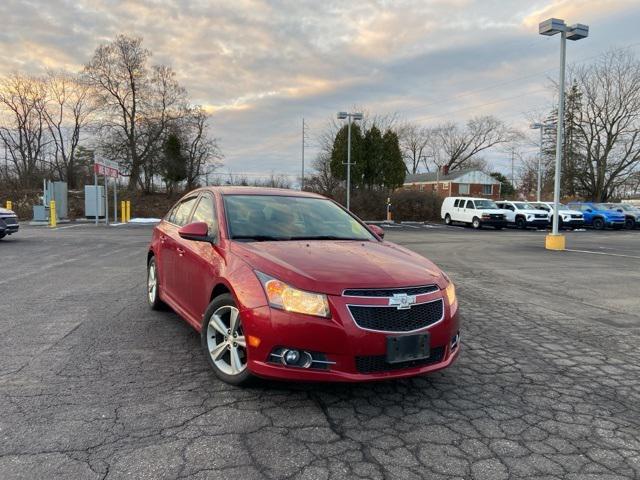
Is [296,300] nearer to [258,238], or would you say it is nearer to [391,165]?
[258,238]

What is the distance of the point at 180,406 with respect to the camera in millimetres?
3275

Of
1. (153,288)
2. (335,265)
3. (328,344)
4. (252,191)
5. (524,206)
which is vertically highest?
(524,206)

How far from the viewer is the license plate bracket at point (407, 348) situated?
3117 millimetres

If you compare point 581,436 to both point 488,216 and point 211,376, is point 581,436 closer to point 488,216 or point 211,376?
point 211,376

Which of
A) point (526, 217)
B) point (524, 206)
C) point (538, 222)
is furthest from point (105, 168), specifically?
point (538, 222)

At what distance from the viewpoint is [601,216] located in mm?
31984

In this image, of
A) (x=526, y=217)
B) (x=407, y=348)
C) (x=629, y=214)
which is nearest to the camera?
(x=407, y=348)

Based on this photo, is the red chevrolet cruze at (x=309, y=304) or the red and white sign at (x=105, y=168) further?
the red and white sign at (x=105, y=168)

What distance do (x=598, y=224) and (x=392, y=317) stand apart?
1354 inches

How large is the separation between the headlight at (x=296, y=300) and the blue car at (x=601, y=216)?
34206 millimetres

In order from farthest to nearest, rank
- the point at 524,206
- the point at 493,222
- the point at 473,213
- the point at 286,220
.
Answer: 1. the point at 524,206
2. the point at 473,213
3. the point at 493,222
4. the point at 286,220

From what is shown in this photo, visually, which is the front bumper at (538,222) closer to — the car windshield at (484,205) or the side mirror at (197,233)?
the car windshield at (484,205)

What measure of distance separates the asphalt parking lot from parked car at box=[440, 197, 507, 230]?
24722 millimetres

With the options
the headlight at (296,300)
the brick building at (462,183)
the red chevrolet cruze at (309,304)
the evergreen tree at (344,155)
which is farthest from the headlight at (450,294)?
the brick building at (462,183)
